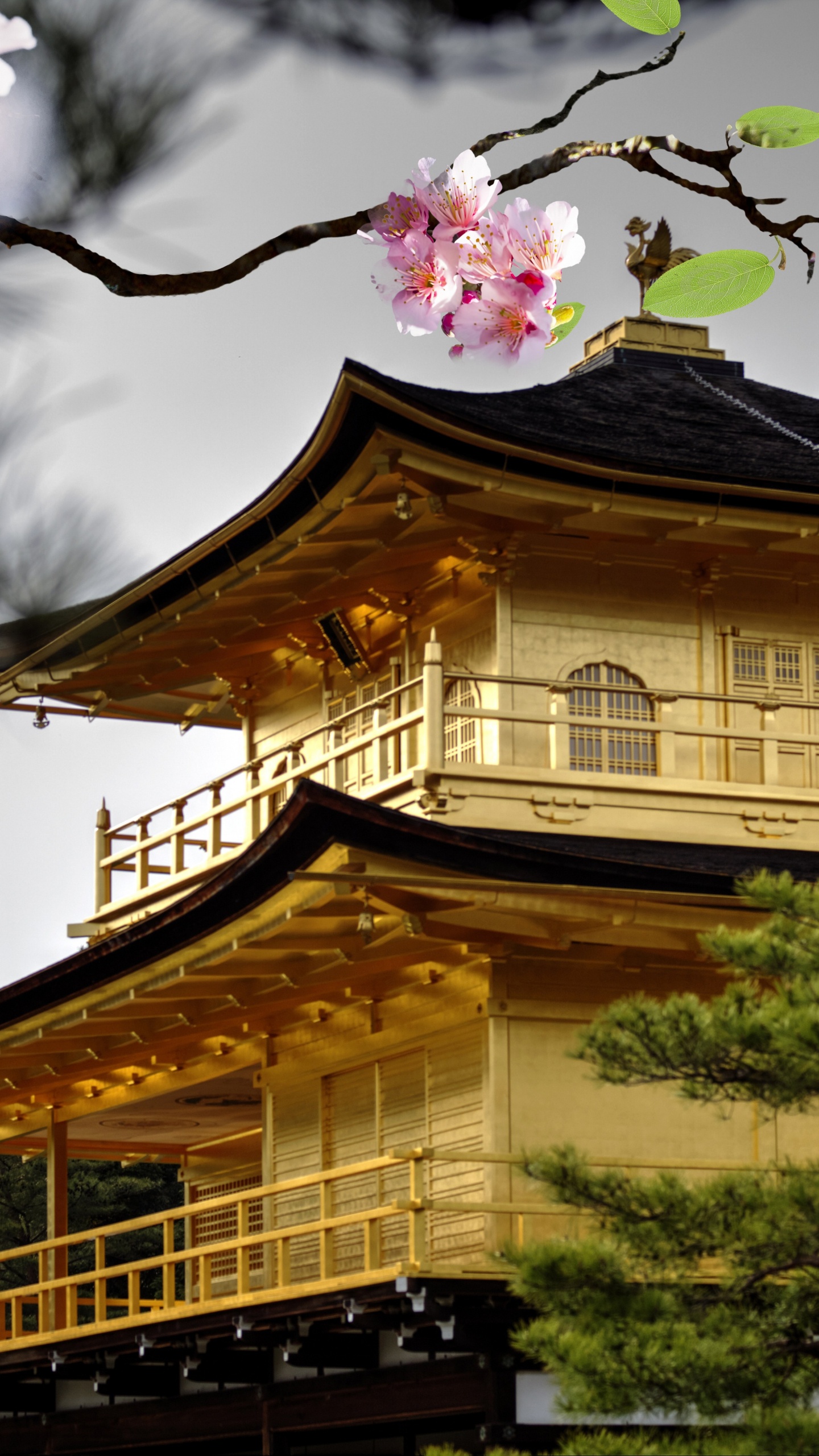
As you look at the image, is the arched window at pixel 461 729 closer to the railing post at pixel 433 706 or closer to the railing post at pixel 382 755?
the railing post at pixel 382 755

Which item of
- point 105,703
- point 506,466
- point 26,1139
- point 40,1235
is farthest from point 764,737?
point 40,1235

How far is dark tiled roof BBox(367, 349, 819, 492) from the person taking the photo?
16031mm

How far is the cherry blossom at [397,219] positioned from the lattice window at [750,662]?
548 inches

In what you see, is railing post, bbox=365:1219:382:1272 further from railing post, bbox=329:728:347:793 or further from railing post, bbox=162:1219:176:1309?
railing post, bbox=329:728:347:793

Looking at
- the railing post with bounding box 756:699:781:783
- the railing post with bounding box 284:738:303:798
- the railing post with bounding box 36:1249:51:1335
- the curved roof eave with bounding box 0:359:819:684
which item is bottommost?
the railing post with bounding box 36:1249:51:1335

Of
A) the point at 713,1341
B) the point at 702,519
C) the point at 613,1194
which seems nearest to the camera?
the point at 713,1341

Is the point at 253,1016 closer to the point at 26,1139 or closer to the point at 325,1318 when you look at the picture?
the point at 325,1318

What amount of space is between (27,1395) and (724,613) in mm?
9687

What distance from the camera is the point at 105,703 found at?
22328mm

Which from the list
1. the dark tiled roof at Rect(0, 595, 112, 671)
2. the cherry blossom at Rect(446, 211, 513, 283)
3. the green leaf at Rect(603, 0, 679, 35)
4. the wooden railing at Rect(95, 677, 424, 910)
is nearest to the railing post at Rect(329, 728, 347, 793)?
the wooden railing at Rect(95, 677, 424, 910)

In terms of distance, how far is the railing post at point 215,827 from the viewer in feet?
65.2

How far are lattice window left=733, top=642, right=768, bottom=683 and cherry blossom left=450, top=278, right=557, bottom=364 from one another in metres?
13.8

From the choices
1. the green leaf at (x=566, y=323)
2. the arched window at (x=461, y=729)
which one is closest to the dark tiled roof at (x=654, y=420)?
the arched window at (x=461, y=729)

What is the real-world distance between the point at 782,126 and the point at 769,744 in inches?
523
